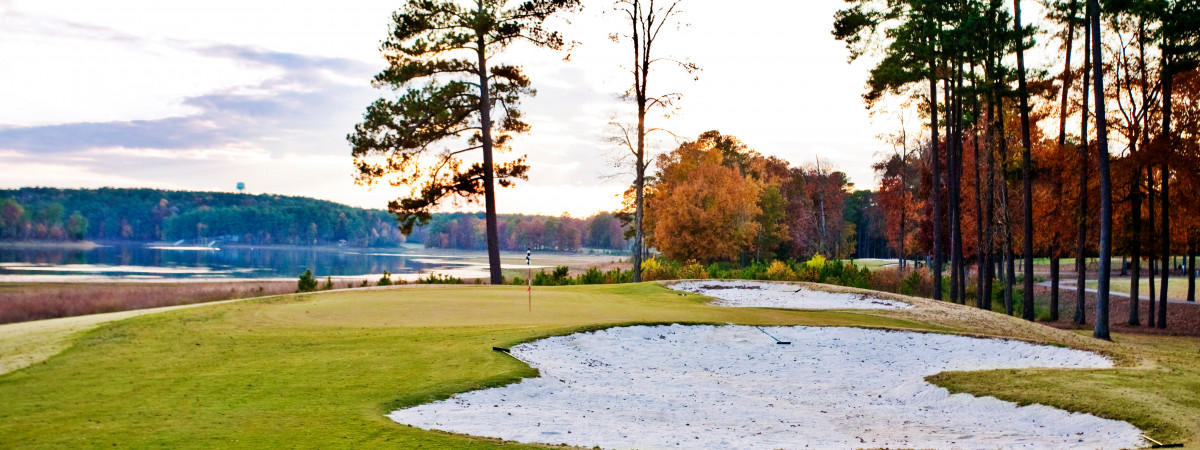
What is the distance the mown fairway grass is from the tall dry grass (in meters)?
12.0

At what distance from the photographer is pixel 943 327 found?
54.6ft

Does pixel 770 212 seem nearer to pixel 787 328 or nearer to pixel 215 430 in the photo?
pixel 787 328

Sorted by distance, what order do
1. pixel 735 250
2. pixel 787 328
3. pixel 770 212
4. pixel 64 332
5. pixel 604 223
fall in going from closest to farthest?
pixel 64 332 → pixel 787 328 → pixel 735 250 → pixel 770 212 → pixel 604 223

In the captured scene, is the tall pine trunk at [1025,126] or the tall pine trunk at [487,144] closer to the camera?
the tall pine trunk at [1025,126]

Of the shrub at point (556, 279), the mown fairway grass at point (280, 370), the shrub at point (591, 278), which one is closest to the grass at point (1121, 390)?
the mown fairway grass at point (280, 370)

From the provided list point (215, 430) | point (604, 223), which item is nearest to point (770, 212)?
point (215, 430)

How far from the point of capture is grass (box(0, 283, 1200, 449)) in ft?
20.9

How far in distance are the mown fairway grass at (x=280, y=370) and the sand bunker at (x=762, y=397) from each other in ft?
2.06

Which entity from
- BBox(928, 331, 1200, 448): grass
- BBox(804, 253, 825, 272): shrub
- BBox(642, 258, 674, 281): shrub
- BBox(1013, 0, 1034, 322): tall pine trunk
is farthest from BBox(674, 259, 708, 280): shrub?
BBox(928, 331, 1200, 448): grass

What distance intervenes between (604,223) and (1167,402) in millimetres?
121384

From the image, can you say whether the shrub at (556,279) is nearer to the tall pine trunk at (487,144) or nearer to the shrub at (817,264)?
the tall pine trunk at (487,144)

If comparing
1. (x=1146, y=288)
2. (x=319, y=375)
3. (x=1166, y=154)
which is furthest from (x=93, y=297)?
(x=1146, y=288)

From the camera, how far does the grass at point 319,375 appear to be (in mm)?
6379

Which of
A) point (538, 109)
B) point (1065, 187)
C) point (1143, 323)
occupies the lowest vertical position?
point (1143, 323)
